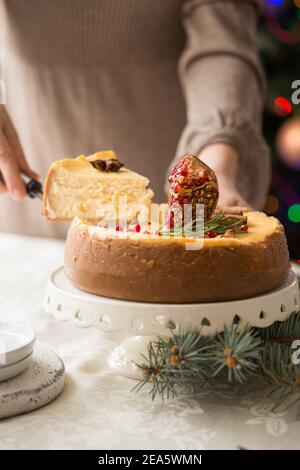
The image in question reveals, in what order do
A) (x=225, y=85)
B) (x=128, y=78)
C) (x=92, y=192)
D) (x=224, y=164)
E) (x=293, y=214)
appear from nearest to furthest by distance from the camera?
(x=92, y=192)
(x=224, y=164)
(x=225, y=85)
(x=128, y=78)
(x=293, y=214)

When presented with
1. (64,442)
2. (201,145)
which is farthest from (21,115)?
(64,442)

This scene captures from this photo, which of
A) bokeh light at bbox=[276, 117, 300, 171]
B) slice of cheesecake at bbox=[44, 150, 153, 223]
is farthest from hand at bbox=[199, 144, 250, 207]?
bokeh light at bbox=[276, 117, 300, 171]

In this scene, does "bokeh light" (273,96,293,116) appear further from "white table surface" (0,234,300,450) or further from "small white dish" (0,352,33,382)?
"small white dish" (0,352,33,382)

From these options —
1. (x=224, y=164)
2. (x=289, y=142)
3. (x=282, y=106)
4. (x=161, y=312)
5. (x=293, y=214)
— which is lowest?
→ (x=293, y=214)

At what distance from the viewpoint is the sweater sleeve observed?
1.71m

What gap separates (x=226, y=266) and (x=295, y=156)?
70.6 inches

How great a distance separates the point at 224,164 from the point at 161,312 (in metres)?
0.77

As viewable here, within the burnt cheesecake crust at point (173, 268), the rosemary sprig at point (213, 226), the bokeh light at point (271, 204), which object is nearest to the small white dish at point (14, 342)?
the burnt cheesecake crust at point (173, 268)

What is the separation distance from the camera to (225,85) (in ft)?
5.75

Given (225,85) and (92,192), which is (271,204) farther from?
(92,192)

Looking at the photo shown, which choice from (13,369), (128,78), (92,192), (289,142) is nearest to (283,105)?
(289,142)

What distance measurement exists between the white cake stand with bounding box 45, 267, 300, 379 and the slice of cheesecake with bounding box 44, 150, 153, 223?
23cm

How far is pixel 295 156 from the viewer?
8.60ft
